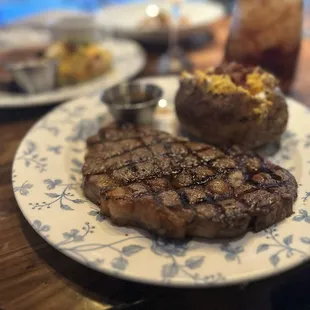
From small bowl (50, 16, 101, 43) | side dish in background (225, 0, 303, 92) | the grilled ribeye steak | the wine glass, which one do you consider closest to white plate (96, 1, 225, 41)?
the wine glass

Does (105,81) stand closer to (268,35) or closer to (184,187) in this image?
(268,35)

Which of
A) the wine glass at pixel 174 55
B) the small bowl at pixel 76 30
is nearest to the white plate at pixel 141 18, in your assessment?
the wine glass at pixel 174 55

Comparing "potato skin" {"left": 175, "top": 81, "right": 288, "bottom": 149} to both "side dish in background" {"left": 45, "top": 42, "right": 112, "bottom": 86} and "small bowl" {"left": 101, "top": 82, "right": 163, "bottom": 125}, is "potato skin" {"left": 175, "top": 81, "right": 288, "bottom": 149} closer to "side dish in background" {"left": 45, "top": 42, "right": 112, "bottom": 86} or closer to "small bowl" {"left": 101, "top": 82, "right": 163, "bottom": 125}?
"small bowl" {"left": 101, "top": 82, "right": 163, "bottom": 125}

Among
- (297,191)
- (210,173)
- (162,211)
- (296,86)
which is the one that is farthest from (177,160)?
(296,86)

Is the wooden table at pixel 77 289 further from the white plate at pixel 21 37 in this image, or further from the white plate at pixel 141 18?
the white plate at pixel 141 18

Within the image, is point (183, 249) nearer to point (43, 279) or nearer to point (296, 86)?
point (43, 279)

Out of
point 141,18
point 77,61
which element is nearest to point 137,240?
point 77,61
